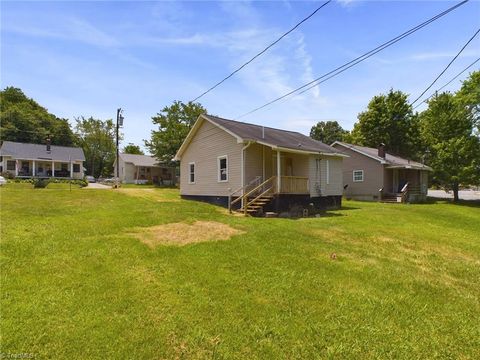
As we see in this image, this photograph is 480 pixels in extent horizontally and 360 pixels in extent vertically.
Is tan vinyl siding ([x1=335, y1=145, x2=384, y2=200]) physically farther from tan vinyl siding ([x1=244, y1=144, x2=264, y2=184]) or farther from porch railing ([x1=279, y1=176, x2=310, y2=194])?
tan vinyl siding ([x1=244, y1=144, x2=264, y2=184])

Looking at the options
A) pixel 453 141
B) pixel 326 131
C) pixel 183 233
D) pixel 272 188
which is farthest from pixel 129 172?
pixel 326 131

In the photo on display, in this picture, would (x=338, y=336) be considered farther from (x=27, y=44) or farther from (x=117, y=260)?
(x=27, y=44)

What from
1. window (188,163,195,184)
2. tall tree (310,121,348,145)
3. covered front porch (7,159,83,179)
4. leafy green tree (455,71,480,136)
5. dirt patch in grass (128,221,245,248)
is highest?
tall tree (310,121,348,145)

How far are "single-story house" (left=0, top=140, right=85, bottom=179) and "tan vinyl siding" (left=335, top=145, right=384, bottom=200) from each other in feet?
110

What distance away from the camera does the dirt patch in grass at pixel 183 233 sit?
26.8ft

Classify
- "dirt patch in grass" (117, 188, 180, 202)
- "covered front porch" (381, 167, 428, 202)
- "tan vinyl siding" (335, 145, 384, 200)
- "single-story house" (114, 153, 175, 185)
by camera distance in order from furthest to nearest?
"single-story house" (114, 153, 175, 185) → "tan vinyl siding" (335, 145, 384, 200) → "covered front porch" (381, 167, 428, 202) → "dirt patch in grass" (117, 188, 180, 202)

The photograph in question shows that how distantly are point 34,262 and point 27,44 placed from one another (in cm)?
700

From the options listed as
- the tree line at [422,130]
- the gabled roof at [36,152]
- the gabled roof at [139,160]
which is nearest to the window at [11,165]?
the gabled roof at [36,152]

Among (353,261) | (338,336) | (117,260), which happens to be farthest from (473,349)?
(117,260)

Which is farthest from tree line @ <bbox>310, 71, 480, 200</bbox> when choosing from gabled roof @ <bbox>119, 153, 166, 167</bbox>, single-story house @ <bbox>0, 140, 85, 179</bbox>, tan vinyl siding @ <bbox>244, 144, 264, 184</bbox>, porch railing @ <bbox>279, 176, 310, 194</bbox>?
single-story house @ <bbox>0, 140, 85, 179</bbox>

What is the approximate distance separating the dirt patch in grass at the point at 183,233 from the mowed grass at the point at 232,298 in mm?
381

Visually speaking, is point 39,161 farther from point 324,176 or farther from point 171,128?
point 324,176

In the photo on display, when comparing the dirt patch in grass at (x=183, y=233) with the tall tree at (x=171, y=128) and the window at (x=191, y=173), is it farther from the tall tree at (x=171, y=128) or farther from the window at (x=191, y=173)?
the tall tree at (x=171, y=128)

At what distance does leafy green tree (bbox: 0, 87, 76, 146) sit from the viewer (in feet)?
162
